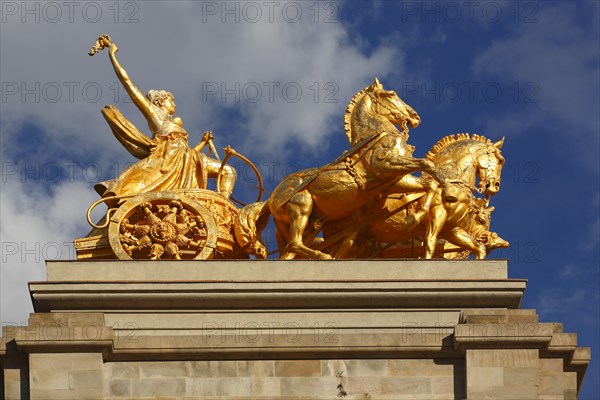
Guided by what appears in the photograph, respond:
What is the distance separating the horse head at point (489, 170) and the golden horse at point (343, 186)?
62.4 inches

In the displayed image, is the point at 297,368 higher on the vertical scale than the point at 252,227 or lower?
lower

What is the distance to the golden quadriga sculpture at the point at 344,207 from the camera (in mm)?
41906

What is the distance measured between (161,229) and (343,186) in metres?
3.08

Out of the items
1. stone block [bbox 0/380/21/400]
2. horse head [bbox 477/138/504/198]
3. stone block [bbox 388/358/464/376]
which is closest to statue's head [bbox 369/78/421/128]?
horse head [bbox 477/138/504/198]

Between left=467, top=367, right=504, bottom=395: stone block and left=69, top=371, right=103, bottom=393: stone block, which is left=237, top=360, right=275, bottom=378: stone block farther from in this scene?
left=467, top=367, right=504, bottom=395: stone block

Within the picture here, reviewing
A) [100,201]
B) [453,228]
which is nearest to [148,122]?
[100,201]

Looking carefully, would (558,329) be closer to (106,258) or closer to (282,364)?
(282,364)

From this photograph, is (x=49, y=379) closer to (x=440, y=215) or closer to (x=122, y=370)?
(x=122, y=370)

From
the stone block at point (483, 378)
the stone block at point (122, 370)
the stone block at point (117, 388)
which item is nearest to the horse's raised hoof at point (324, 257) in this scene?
the stone block at point (483, 378)

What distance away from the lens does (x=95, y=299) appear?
4053 centimetres

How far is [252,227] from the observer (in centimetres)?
4247

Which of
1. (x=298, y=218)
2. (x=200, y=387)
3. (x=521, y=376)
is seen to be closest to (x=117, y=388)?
(x=200, y=387)

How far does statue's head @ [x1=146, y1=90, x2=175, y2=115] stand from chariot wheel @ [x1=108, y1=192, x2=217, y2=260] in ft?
9.47

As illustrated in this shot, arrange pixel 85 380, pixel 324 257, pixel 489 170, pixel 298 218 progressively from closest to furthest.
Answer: pixel 85 380 < pixel 324 257 < pixel 298 218 < pixel 489 170
